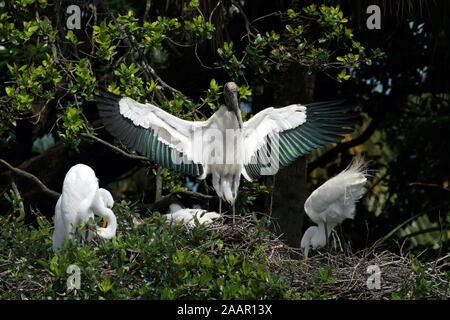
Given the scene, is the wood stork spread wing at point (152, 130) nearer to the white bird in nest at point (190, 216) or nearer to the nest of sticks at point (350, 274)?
the white bird in nest at point (190, 216)

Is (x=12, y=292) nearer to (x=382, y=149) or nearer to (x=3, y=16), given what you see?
(x=3, y=16)

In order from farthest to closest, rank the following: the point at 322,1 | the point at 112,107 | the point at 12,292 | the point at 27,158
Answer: the point at 27,158, the point at 322,1, the point at 112,107, the point at 12,292

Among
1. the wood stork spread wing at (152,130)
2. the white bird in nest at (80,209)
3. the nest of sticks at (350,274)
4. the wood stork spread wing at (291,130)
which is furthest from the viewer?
the wood stork spread wing at (291,130)

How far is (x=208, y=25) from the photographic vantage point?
593cm

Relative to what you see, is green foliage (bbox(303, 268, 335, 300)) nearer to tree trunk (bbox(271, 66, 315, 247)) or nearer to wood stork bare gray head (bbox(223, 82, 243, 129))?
wood stork bare gray head (bbox(223, 82, 243, 129))

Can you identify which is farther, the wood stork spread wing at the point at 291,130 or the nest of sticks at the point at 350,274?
the wood stork spread wing at the point at 291,130

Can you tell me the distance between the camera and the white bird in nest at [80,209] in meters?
5.12

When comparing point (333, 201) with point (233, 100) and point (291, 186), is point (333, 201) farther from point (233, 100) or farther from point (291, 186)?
point (233, 100)

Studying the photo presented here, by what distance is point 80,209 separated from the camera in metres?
5.19

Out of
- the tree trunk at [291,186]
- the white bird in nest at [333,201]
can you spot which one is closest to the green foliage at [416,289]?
the white bird in nest at [333,201]

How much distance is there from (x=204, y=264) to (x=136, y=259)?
473 mm

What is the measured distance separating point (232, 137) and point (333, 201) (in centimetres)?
90

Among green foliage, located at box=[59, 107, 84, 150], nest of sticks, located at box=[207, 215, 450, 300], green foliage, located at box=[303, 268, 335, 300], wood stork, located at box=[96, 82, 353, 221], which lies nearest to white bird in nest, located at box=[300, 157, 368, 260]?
wood stork, located at box=[96, 82, 353, 221]

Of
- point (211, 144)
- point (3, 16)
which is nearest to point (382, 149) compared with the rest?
point (211, 144)
